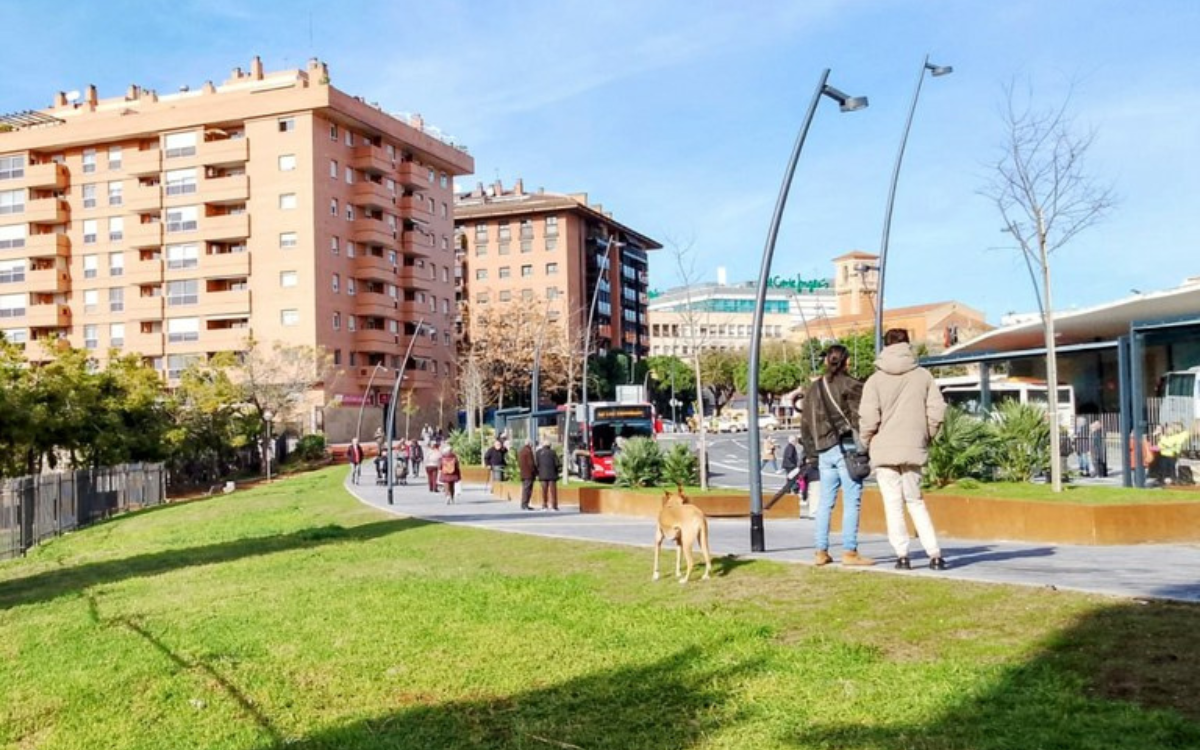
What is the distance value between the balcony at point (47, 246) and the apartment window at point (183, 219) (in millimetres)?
8606

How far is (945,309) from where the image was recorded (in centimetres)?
11575

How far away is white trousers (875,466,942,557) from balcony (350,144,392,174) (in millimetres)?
67136

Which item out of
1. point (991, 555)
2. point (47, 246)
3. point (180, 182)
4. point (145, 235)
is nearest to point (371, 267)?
point (180, 182)

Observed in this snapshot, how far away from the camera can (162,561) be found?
1630 centimetres

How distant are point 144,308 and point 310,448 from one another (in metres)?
18.9

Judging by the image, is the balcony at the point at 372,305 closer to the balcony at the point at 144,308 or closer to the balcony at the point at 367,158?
the balcony at the point at 367,158

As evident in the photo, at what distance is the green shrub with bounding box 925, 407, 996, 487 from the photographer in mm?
16250

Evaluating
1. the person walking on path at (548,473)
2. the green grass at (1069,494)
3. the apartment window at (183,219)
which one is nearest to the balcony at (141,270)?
the apartment window at (183,219)

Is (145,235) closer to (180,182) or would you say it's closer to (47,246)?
(180,182)

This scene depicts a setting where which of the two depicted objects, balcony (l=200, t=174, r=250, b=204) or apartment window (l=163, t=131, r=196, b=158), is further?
apartment window (l=163, t=131, r=196, b=158)

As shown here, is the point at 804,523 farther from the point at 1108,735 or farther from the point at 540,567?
the point at 1108,735

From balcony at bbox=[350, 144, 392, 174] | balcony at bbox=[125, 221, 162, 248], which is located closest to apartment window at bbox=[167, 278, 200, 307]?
balcony at bbox=[125, 221, 162, 248]

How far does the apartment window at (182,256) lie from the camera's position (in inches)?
2749

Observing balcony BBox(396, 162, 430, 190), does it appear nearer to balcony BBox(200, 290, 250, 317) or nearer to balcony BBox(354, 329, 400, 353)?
balcony BBox(354, 329, 400, 353)
